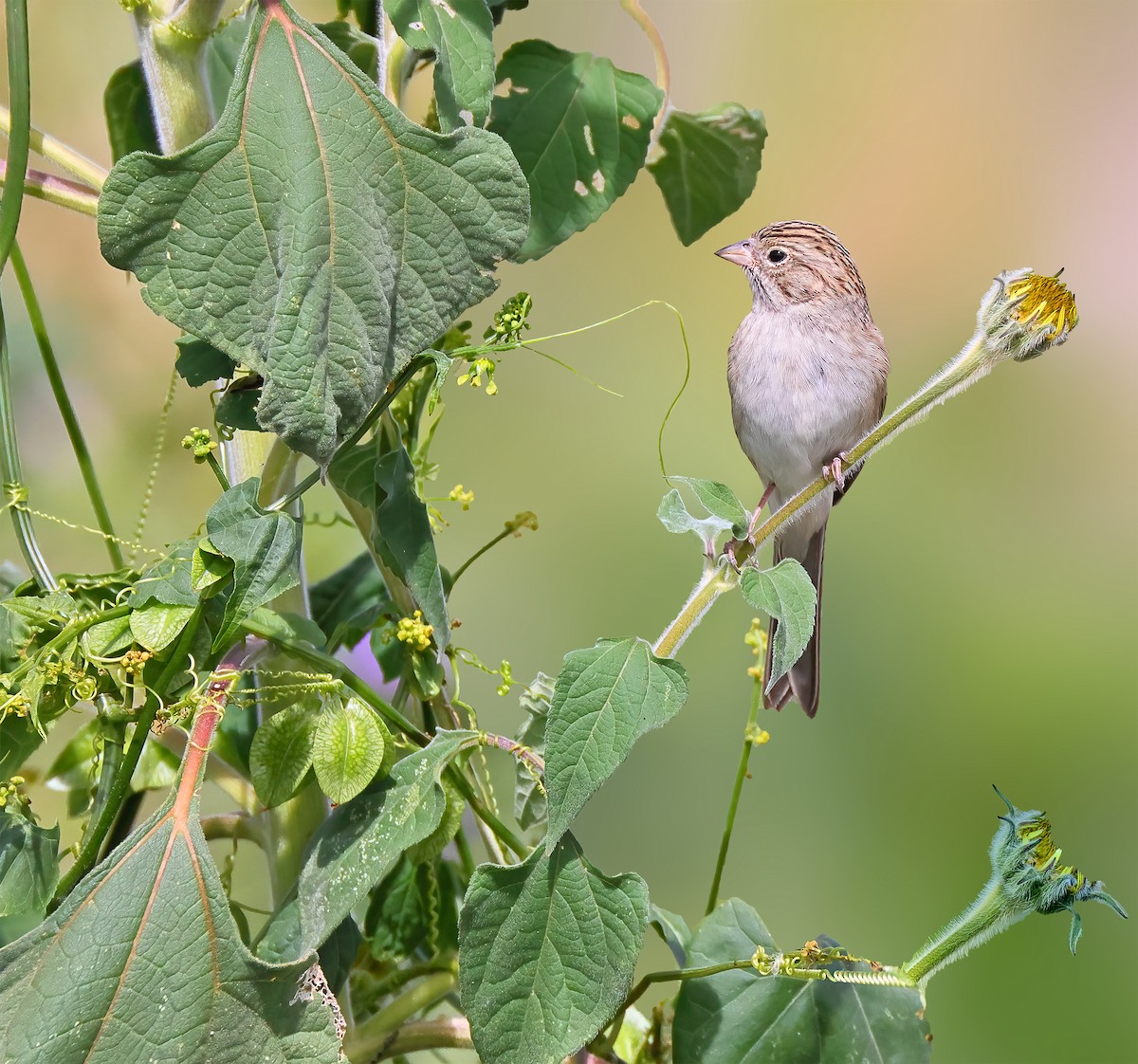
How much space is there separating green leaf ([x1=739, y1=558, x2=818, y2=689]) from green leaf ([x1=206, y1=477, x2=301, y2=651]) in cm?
25

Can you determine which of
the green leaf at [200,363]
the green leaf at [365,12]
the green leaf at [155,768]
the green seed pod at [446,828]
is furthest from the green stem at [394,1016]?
the green leaf at [365,12]

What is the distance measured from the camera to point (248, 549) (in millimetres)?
634

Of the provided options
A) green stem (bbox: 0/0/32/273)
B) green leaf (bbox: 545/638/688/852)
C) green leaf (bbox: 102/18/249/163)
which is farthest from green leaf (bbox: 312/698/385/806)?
green leaf (bbox: 102/18/249/163)

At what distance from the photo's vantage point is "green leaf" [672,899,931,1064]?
80cm

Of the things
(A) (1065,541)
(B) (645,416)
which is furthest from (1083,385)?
(B) (645,416)

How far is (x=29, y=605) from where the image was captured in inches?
27.4

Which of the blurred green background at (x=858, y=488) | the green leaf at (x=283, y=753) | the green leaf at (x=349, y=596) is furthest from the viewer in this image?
the blurred green background at (x=858, y=488)

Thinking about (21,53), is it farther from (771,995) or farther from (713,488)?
(771,995)

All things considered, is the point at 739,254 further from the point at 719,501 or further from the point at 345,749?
the point at 345,749

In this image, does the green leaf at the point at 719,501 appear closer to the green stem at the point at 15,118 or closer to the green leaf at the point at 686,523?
the green leaf at the point at 686,523

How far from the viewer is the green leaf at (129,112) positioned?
0.87 metres

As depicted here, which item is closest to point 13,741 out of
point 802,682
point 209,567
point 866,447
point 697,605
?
point 209,567

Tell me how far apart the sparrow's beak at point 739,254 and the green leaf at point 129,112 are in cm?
75

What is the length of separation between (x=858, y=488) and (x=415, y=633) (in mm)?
1830
